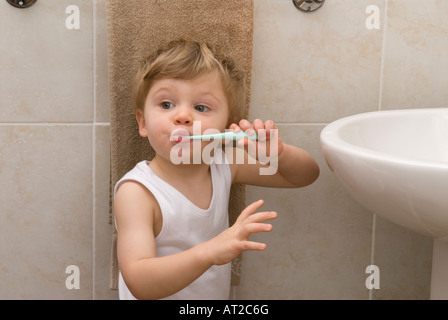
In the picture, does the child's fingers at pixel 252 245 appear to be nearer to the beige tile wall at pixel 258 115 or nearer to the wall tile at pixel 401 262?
the beige tile wall at pixel 258 115

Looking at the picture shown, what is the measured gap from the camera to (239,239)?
2.31 feet

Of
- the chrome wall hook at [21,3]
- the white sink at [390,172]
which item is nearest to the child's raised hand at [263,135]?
the white sink at [390,172]

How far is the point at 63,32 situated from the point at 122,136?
262 mm

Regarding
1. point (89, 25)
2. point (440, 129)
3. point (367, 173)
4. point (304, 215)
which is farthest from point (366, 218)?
point (89, 25)

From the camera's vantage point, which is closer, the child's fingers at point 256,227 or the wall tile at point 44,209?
the child's fingers at point 256,227

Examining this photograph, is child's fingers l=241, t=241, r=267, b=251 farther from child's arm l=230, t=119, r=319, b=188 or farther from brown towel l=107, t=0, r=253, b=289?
brown towel l=107, t=0, r=253, b=289

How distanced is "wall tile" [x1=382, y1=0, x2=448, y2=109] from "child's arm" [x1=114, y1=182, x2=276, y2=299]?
0.54m

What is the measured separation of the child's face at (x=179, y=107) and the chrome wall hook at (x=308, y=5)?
30cm

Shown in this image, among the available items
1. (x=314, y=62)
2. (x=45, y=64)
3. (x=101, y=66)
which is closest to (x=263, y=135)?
(x=314, y=62)

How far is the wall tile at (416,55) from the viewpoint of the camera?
1.11 metres

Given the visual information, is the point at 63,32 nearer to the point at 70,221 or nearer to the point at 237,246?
the point at 70,221

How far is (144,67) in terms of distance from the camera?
93 centimetres
